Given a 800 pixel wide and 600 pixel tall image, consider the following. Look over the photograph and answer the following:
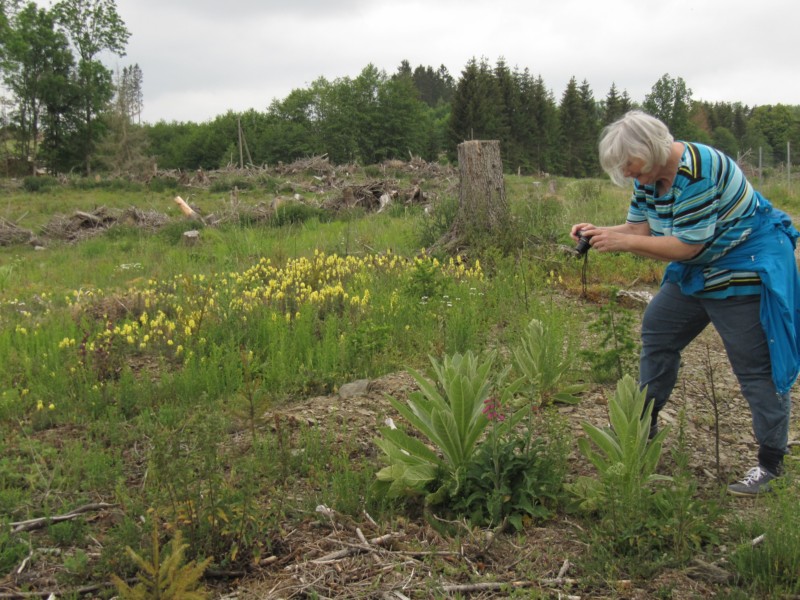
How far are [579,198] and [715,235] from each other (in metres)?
14.4

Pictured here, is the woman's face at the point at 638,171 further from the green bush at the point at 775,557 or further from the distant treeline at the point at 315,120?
the distant treeline at the point at 315,120

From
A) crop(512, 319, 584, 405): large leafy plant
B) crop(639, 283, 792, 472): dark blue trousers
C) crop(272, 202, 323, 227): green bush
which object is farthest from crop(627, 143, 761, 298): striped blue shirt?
crop(272, 202, 323, 227): green bush

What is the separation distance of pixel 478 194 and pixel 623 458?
673cm

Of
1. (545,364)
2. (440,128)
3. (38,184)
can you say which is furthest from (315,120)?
(545,364)

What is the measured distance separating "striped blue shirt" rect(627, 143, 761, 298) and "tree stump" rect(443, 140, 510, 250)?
5.82m

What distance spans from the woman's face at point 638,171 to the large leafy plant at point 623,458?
37.6 inches

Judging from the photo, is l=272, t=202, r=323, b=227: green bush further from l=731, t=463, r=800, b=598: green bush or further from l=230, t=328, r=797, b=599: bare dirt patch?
l=731, t=463, r=800, b=598: green bush

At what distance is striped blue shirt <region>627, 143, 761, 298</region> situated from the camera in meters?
2.98

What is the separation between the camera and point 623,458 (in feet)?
9.14

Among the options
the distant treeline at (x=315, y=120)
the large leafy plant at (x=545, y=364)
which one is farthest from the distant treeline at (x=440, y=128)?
the large leafy plant at (x=545, y=364)

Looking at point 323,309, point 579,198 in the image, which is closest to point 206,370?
point 323,309

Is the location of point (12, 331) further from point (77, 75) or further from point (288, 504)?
point (77, 75)

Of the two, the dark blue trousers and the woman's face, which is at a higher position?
the woman's face

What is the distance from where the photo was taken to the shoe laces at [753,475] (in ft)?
10.4
